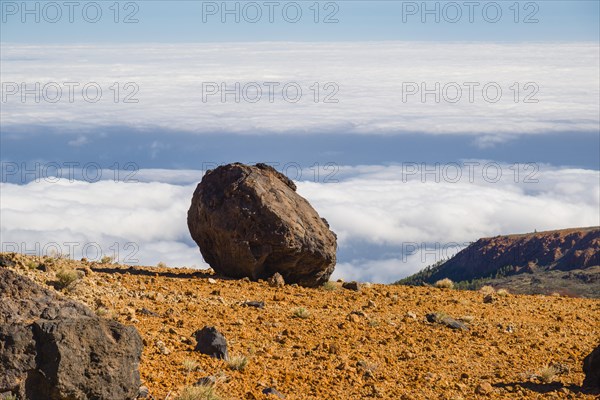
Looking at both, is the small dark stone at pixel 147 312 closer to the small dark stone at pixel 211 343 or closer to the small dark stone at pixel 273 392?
the small dark stone at pixel 211 343

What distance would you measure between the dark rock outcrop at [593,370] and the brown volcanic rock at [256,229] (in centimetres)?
965

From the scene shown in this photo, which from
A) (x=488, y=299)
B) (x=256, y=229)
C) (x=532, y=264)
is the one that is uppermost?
(x=256, y=229)

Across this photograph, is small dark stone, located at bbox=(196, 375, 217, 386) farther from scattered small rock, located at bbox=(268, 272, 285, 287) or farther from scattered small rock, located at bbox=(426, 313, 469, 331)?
scattered small rock, located at bbox=(268, 272, 285, 287)

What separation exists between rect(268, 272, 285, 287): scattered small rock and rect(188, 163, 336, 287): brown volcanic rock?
53 cm

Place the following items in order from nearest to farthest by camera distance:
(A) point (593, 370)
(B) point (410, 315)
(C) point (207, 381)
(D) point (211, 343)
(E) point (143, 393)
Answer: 1. (E) point (143, 393)
2. (C) point (207, 381)
3. (D) point (211, 343)
4. (A) point (593, 370)
5. (B) point (410, 315)

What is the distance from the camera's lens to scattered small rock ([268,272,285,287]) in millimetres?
23500

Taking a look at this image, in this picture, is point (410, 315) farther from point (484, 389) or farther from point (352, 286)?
point (484, 389)

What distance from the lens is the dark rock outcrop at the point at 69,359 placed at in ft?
35.4

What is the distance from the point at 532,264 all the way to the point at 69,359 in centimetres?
8705

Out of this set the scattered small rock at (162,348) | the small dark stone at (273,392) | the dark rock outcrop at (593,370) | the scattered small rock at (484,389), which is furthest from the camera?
the dark rock outcrop at (593,370)

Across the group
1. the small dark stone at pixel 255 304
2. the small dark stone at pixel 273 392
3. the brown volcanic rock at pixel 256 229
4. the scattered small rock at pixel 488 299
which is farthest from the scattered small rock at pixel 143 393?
the scattered small rock at pixel 488 299

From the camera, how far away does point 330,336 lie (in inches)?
692

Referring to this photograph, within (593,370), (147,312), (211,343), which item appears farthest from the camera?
(147,312)

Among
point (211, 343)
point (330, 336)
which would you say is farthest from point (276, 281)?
point (211, 343)
